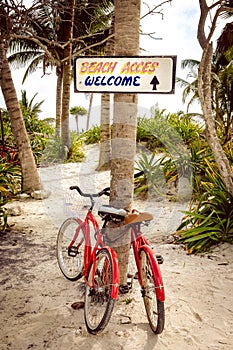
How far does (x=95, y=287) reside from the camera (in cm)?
318

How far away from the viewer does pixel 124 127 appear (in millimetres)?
3383

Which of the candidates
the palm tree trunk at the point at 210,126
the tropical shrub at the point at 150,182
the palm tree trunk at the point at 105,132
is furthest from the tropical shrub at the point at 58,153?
the palm tree trunk at the point at 210,126

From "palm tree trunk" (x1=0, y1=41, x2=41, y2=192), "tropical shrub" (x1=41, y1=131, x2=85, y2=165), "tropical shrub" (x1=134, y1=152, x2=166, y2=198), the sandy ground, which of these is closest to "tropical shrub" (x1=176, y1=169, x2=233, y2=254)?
the sandy ground

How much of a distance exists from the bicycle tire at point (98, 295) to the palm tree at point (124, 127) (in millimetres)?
393

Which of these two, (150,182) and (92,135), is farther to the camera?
(92,135)

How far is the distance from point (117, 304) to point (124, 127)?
1.58 metres

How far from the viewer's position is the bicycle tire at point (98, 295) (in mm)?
2948

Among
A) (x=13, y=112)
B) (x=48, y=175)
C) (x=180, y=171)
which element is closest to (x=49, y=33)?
(x=48, y=175)

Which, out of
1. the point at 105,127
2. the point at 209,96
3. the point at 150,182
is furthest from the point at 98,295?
the point at 105,127

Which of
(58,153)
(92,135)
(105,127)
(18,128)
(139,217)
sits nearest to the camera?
(139,217)

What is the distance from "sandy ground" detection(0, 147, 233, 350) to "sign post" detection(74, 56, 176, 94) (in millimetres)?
1670

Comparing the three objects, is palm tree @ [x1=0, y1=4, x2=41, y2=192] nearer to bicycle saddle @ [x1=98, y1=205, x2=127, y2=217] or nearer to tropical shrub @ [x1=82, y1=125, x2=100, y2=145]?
bicycle saddle @ [x1=98, y1=205, x2=127, y2=217]

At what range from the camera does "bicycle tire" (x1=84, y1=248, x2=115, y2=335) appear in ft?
9.67

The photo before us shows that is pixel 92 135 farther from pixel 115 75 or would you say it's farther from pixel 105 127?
pixel 115 75
